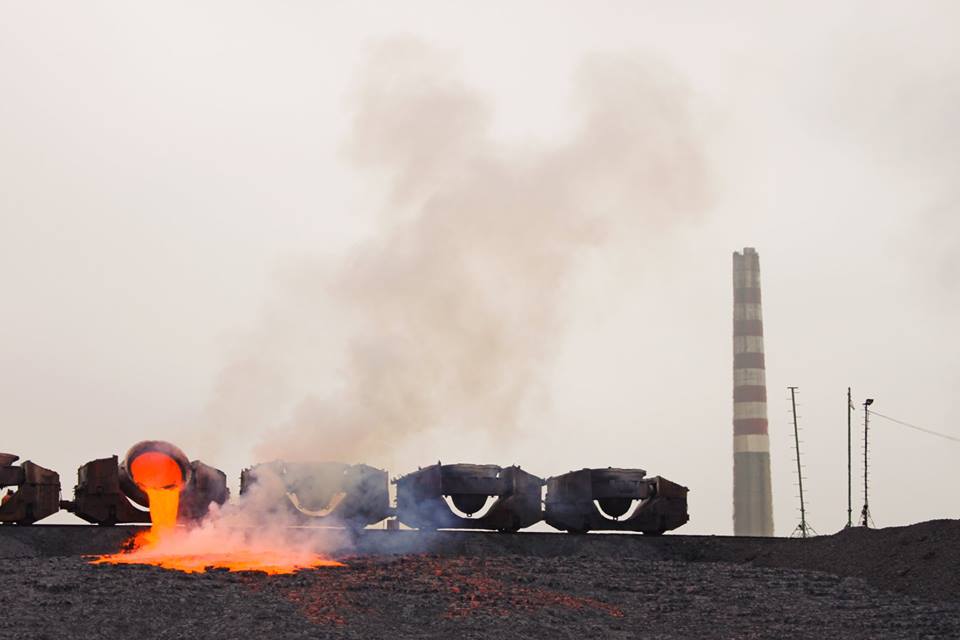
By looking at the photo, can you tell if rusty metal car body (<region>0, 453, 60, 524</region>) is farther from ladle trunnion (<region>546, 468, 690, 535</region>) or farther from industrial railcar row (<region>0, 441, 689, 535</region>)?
ladle trunnion (<region>546, 468, 690, 535</region>)

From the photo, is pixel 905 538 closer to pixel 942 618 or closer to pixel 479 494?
pixel 942 618

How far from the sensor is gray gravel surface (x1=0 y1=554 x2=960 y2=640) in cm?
1905

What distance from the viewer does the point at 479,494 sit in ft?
108

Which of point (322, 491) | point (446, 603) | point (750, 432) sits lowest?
point (446, 603)

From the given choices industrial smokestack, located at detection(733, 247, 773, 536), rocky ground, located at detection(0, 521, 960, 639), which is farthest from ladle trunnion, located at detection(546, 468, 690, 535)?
industrial smokestack, located at detection(733, 247, 773, 536)

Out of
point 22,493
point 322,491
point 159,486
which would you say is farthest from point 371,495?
point 22,493

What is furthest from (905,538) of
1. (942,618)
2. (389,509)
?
(389,509)

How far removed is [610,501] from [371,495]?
7206 millimetres

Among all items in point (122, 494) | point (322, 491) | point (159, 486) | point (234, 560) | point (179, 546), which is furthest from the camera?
point (122, 494)

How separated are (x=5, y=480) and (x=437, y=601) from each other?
16.3 metres

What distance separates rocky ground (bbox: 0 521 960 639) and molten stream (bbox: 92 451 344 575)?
99cm

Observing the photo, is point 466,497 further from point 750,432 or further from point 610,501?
point 750,432

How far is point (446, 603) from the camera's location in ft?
68.9

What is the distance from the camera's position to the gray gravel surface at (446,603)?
19047mm
